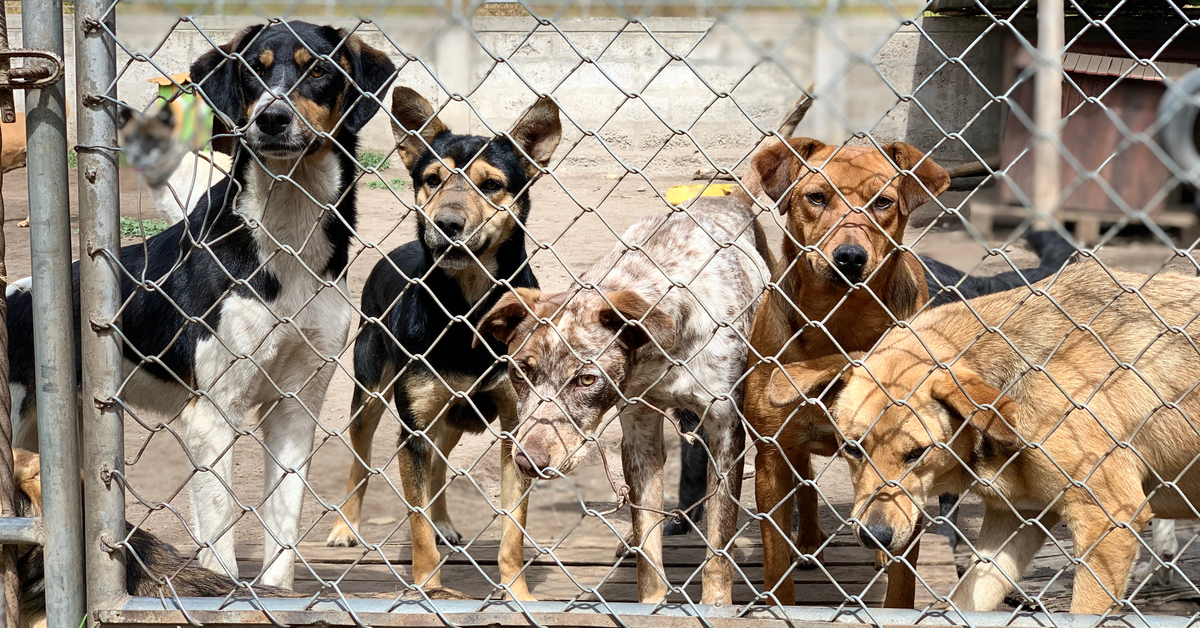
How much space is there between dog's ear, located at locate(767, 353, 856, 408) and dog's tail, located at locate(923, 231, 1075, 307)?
1.41 m

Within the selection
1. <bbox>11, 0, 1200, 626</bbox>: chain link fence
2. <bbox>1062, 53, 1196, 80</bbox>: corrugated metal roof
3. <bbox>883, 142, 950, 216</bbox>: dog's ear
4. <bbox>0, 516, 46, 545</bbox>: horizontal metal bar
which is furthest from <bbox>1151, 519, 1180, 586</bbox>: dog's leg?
<bbox>0, 516, 46, 545</bbox>: horizontal metal bar

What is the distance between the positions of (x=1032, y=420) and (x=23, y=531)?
2.82 m

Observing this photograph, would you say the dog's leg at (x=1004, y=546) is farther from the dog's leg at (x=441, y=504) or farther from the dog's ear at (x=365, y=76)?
the dog's ear at (x=365, y=76)

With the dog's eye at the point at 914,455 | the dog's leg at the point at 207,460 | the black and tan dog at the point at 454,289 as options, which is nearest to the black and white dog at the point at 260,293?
the dog's leg at the point at 207,460

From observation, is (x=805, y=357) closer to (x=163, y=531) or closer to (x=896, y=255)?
(x=896, y=255)

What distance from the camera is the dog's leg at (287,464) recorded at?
3652 millimetres

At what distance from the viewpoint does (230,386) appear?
3650 mm

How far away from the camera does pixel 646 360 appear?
147 inches

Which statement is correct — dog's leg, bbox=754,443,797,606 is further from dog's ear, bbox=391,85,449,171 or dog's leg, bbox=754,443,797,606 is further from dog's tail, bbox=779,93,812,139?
dog's ear, bbox=391,85,449,171

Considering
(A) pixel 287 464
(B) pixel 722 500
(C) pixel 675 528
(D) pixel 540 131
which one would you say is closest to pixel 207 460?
(A) pixel 287 464

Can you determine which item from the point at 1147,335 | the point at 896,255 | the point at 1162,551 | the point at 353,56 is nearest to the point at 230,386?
the point at 353,56

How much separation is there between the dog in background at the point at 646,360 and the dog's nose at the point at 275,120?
94 cm

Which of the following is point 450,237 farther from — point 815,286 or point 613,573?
point 613,573

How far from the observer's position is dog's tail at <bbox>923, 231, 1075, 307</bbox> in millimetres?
4676
